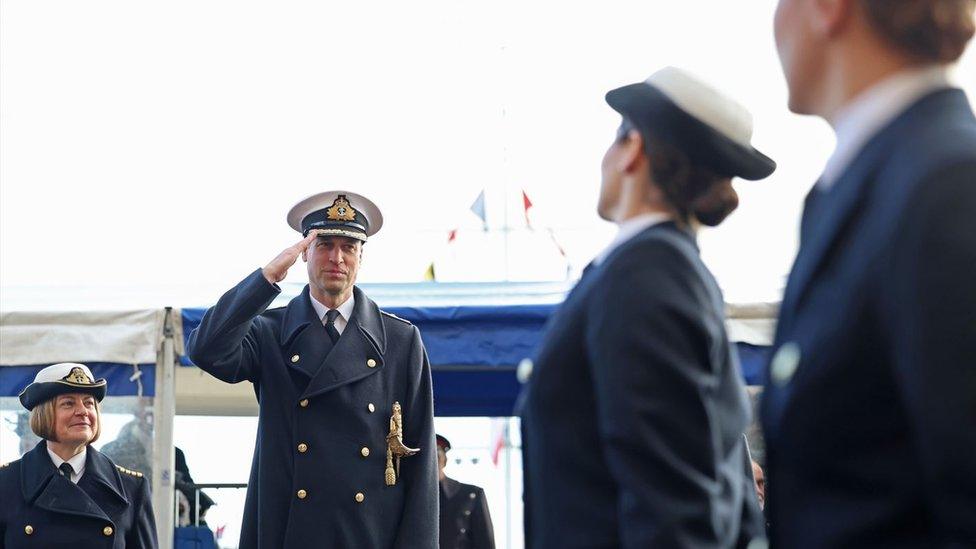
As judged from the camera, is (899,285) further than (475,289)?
No

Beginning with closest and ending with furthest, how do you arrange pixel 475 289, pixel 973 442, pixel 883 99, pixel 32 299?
pixel 973 442, pixel 883 99, pixel 32 299, pixel 475 289

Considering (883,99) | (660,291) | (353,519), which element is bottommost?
(353,519)

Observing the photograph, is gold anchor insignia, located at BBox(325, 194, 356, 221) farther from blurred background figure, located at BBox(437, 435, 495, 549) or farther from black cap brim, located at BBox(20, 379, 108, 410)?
blurred background figure, located at BBox(437, 435, 495, 549)

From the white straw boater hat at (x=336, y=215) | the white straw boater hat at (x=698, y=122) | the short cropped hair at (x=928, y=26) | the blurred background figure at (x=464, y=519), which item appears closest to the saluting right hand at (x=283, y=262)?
the white straw boater hat at (x=336, y=215)

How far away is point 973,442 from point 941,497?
64 millimetres

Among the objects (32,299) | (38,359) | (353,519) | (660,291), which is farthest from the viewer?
(32,299)

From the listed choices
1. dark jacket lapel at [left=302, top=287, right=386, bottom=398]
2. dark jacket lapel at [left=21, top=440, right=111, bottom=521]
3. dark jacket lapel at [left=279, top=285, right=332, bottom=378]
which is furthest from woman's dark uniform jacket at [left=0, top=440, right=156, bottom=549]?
dark jacket lapel at [left=302, top=287, right=386, bottom=398]

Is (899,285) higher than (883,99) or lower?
lower

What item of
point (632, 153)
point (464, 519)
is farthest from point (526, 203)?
point (632, 153)

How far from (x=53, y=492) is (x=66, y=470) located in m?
0.15

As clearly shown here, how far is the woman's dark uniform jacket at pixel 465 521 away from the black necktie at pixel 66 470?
3.84 meters

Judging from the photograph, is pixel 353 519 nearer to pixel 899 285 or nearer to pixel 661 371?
pixel 661 371

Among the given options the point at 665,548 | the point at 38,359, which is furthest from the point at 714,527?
the point at 38,359

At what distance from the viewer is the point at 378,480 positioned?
4.40 meters
